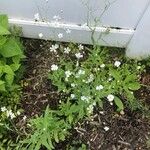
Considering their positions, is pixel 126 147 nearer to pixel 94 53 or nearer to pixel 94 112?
pixel 94 112

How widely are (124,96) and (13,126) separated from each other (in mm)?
809

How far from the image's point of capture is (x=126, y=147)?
10.1 feet

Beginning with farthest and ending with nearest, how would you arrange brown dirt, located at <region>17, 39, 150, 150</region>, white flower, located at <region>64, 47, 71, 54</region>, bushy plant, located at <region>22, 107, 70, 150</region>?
white flower, located at <region>64, 47, 71, 54</region> → brown dirt, located at <region>17, 39, 150, 150</region> → bushy plant, located at <region>22, 107, 70, 150</region>

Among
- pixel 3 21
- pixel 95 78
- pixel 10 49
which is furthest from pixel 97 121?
pixel 3 21

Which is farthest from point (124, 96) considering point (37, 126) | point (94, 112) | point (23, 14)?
point (23, 14)

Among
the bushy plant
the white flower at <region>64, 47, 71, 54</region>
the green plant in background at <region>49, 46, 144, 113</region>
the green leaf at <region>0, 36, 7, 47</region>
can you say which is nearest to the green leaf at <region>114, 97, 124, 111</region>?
the green plant in background at <region>49, 46, 144, 113</region>

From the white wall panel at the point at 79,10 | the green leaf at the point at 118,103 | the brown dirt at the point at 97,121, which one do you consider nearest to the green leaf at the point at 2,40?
the white wall panel at the point at 79,10

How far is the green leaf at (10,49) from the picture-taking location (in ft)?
10.1

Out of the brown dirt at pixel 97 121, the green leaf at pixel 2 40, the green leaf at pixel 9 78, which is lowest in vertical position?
the brown dirt at pixel 97 121

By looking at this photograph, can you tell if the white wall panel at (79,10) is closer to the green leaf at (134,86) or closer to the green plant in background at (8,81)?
the green plant in background at (8,81)

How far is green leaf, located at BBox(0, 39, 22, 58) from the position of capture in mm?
3070

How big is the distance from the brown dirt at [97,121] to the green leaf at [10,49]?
0.33m

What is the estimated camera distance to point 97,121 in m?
Result: 3.17

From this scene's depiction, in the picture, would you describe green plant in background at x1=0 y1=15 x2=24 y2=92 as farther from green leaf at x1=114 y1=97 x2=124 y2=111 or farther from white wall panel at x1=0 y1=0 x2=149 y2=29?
green leaf at x1=114 y1=97 x2=124 y2=111
